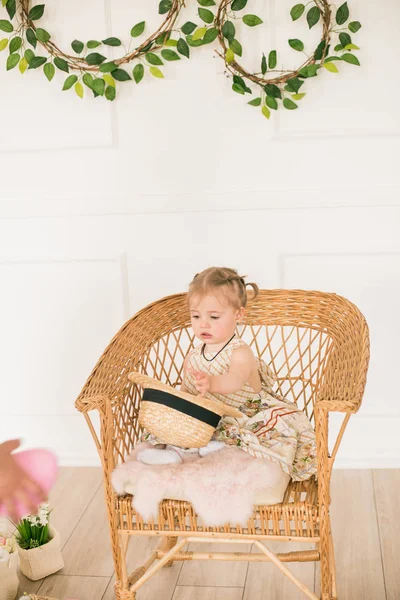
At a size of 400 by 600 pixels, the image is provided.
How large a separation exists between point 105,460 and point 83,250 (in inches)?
47.0

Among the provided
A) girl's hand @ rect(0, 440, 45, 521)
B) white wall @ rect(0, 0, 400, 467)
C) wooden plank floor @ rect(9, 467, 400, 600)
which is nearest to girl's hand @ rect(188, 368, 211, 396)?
wooden plank floor @ rect(9, 467, 400, 600)

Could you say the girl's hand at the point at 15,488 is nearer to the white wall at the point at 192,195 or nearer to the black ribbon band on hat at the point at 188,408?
the white wall at the point at 192,195

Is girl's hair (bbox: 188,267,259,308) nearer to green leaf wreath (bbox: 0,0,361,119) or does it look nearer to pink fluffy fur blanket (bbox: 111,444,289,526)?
pink fluffy fur blanket (bbox: 111,444,289,526)

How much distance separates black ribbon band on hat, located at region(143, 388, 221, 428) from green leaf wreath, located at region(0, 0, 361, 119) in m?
1.21

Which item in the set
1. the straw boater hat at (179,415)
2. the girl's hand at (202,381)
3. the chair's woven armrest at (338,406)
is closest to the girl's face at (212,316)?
the girl's hand at (202,381)

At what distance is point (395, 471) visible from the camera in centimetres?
293

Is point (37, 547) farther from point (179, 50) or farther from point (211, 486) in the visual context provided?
point (179, 50)

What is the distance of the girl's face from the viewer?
7.23 ft

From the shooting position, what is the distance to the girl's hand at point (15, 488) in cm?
241

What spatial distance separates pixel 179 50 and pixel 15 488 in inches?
61.4

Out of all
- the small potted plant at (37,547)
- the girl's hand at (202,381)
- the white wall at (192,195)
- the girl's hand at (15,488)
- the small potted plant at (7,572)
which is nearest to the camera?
the girl's hand at (202,381)

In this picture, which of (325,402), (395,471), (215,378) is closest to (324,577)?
(325,402)

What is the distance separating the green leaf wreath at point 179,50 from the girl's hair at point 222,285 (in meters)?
0.74

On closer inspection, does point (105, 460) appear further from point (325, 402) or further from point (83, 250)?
point (83, 250)
